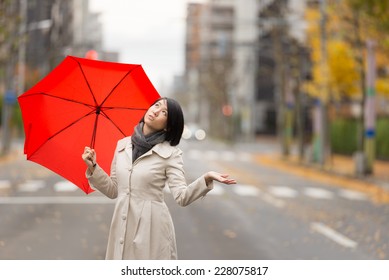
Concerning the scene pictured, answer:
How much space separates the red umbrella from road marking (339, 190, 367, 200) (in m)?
15.5

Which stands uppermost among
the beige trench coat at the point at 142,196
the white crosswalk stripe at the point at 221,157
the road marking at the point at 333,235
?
the beige trench coat at the point at 142,196

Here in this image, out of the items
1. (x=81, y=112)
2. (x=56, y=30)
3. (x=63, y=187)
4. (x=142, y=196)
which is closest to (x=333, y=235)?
(x=81, y=112)

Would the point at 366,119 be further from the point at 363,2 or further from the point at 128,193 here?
the point at 128,193

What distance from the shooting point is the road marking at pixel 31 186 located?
19628 mm

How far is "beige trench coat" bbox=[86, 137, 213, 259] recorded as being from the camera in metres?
4.02

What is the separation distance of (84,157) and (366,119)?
959 inches

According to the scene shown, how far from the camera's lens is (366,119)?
27375 millimetres

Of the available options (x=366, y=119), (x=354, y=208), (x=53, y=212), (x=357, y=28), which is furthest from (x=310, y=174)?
(x=53, y=212)

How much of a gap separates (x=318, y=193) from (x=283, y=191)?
3.33 feet

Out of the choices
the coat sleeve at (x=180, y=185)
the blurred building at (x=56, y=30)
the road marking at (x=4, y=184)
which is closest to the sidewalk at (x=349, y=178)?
the road marking at (x=4, y=184)

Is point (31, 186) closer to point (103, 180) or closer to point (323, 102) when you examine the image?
point (323, 102)

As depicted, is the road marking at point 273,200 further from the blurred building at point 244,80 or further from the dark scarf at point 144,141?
the blurred building at point 244,80

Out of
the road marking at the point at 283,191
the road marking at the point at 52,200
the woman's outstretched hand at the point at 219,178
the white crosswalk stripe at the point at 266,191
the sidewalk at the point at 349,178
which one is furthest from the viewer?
the sidewalk at the point at 349,178

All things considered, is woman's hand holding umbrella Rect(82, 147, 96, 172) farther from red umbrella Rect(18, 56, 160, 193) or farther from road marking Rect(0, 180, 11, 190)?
road marking Rect(0, 180, 11, 190)
